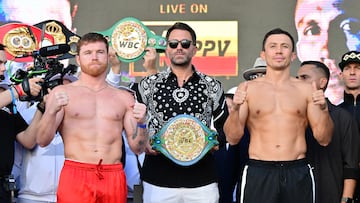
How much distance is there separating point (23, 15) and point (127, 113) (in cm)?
357

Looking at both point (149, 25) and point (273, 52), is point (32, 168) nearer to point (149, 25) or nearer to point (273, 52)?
point (273, 52)

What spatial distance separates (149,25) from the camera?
6965mm

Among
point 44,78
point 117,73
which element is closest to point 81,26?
point 117,73

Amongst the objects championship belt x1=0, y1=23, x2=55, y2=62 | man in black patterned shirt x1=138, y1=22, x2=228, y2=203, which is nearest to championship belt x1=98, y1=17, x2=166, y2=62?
championship belt x1=0, y1=23, x2=55, y2=62

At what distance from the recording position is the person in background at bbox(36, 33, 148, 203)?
3703 millimetres

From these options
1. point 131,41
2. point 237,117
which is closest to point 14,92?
point 131,41

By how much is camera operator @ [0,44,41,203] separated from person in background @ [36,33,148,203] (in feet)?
1.24

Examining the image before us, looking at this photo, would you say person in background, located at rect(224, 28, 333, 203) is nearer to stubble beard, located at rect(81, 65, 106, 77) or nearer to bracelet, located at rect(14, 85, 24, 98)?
stubble beard, located at rect(81, 65, 106, 77)

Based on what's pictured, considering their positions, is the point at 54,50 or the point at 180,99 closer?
the point at 54,50

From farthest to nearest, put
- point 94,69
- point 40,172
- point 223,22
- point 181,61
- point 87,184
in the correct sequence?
point 223,22, point 40,172, point 181,61, point 94,69, point 87,184

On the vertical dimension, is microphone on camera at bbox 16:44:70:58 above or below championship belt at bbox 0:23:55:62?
below

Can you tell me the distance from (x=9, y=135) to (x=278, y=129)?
1725 millimetres

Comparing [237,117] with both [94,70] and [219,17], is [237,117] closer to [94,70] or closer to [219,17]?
A: [94,70]

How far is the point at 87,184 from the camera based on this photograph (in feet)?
12.2
